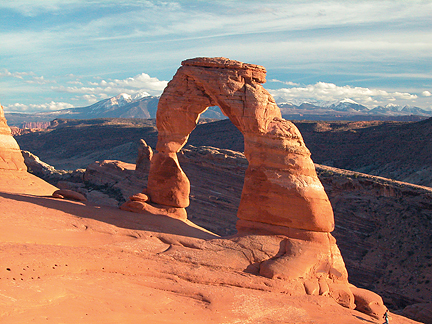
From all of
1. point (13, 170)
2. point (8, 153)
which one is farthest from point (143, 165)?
point (8, 153)

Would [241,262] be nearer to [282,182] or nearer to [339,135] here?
[282,182]

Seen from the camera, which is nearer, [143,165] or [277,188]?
[277,188]

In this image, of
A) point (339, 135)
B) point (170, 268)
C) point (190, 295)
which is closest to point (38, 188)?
point (170, 268)

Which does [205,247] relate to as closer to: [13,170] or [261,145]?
[261,145]

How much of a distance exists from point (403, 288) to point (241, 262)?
14338 mm

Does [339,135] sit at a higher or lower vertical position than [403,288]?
higher

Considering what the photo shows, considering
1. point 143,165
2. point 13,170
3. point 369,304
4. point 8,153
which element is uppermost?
point 8,153

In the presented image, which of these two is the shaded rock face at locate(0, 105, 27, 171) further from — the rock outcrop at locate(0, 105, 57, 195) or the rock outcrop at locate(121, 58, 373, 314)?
the rock outcrop at locate(121, 58, 373, 314)

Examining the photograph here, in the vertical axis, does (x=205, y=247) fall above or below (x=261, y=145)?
below

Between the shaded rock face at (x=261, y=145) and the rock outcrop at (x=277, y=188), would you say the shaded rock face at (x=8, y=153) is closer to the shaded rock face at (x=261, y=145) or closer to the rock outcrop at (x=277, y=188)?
the shaded rock face at (x=261, y=145)

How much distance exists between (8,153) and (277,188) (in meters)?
12.8

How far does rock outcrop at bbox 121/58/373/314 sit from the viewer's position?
13695 mm

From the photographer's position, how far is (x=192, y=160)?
37.7 metres

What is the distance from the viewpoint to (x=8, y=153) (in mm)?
19000
